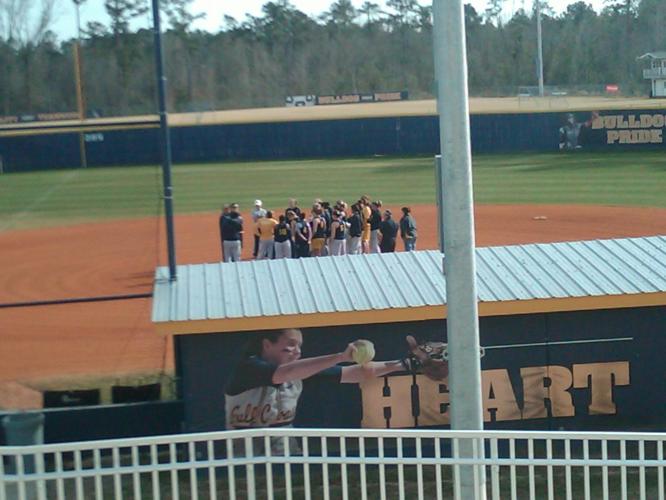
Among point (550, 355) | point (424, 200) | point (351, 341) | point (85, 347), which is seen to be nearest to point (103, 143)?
point (85, 347)

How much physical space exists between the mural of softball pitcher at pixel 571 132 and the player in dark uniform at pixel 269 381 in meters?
36.9

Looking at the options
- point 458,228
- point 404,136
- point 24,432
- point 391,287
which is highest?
point 404,136

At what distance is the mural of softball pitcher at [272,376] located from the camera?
35.9ft

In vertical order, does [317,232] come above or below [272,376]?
above

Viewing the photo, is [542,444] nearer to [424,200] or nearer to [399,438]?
[399,438]

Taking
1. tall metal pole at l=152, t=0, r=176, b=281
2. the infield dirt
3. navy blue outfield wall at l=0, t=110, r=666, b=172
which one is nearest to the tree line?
navy blue outfield wall at l=0, t=110, r=666, b=172

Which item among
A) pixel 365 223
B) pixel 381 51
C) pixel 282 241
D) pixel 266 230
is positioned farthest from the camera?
pixel 381 51

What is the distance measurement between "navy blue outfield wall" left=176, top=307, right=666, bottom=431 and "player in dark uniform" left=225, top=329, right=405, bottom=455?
2.8 inches

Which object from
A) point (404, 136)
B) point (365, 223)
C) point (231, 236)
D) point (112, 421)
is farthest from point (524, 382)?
point (404, 136)

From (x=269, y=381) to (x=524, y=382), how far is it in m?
2.58

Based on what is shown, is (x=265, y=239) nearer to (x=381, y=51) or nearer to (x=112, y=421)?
(x=112, y=421)

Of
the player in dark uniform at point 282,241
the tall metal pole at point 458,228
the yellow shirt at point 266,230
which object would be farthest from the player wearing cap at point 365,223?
the tall metal pole at point 458,228

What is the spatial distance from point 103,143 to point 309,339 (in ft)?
19.7

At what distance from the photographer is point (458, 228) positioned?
258 inches
